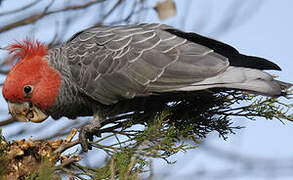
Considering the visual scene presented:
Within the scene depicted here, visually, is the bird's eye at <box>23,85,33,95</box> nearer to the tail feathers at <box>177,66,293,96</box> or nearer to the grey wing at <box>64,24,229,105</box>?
the grey wing at <box>64,24,229,105</box>

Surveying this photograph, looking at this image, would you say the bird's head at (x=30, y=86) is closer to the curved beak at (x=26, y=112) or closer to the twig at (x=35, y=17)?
the curved beak at (x=26, y=112)

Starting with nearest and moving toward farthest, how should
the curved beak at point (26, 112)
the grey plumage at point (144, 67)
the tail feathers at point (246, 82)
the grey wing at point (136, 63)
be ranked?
the tail feathers at point (246, 82) → the grey plumage at point (144, 67) → the grey wing at point (136, 63) → the curved beak at point (26, 112)

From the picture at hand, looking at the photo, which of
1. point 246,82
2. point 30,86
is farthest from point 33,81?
point 246,82

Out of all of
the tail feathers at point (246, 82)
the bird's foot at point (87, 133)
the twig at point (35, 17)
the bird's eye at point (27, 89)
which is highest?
the twig at point (35, 17)

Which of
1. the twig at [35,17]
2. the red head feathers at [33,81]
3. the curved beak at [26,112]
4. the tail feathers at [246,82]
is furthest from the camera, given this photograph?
the twig at [35,17]

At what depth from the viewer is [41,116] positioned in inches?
151

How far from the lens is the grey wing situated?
3.17 m

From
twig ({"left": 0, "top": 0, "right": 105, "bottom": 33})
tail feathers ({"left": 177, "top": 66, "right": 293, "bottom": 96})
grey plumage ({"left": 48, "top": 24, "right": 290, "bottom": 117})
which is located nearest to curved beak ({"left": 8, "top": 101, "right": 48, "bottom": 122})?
grey plumage ({"left": 48, "top": 24, "right": 290, "bottom": 117})

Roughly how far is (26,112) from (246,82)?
2.17 metres

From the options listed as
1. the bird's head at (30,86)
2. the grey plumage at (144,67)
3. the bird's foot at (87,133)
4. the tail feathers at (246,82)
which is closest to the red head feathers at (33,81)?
the bird's head at (30,86)

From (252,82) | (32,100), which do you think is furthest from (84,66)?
(252,82)

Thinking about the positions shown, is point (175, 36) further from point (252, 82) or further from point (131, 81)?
point (252, 82)

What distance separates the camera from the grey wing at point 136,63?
10.4 ft

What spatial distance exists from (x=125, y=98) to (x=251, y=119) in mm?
1099
